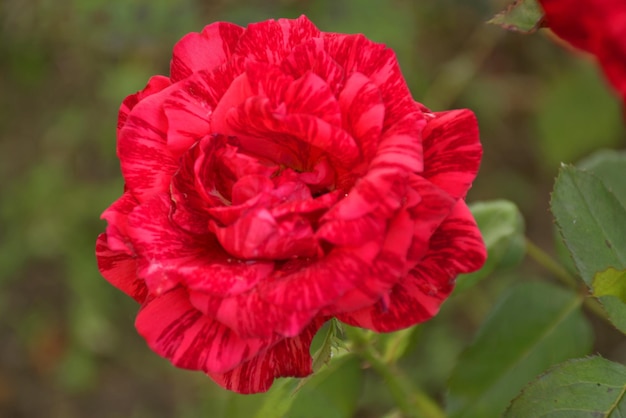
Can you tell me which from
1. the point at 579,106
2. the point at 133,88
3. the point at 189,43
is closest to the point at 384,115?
the point at 189,43

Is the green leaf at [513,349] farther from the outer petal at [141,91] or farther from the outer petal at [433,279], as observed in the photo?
the outer petal at [141,91]

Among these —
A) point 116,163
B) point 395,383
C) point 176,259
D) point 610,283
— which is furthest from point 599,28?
point 116,163

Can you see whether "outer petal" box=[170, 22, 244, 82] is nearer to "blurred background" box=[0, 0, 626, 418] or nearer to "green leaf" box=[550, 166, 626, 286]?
"green leaf" box=[550, 166, 626, 286]

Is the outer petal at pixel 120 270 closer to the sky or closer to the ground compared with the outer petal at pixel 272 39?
closer to the ground

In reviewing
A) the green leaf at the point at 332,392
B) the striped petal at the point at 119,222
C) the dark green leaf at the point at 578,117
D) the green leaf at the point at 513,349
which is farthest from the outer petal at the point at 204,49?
the dark green leaf at the point at 578,117

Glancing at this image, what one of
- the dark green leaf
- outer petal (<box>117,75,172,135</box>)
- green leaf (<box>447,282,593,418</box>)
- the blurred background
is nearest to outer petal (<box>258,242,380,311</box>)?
outer petal (<box>117,75,172,135</box>)

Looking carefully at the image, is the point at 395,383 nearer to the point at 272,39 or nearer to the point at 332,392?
the point at 332,392
